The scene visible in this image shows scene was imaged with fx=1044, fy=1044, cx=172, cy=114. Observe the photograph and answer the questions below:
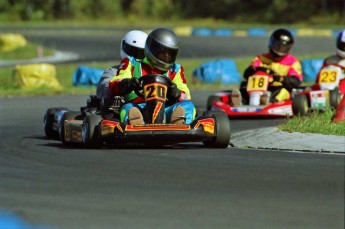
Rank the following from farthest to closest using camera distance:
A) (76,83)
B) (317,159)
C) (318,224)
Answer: (76,83)
(317,159)
(318,224)

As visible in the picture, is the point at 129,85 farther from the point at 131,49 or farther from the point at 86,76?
the point at 86,76

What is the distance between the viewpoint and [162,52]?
35.1ft

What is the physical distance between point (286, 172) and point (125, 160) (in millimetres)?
1766

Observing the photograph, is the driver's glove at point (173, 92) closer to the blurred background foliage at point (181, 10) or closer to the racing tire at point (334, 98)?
the racing tire at point (334, 98)

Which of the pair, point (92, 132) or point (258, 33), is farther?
point (258, 33)

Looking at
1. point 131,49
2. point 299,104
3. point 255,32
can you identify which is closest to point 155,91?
point 131,49

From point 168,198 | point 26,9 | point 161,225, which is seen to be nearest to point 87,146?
point 168,198

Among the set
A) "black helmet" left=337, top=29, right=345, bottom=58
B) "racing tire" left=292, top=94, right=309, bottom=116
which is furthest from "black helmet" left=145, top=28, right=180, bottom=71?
"black helmet" left=337, top=29, right=345, bottom=58

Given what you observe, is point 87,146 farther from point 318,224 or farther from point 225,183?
point 318,224

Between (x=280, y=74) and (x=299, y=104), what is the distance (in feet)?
3.72

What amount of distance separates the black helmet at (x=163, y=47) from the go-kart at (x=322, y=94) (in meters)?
3.98

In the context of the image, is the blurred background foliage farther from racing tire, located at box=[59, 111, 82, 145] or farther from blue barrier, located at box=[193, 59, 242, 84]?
racing tire, located at box=[59, 111, 82, 145]

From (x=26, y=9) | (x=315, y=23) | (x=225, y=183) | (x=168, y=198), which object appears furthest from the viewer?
(x=26, y=9)

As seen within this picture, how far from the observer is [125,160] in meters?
9.47
